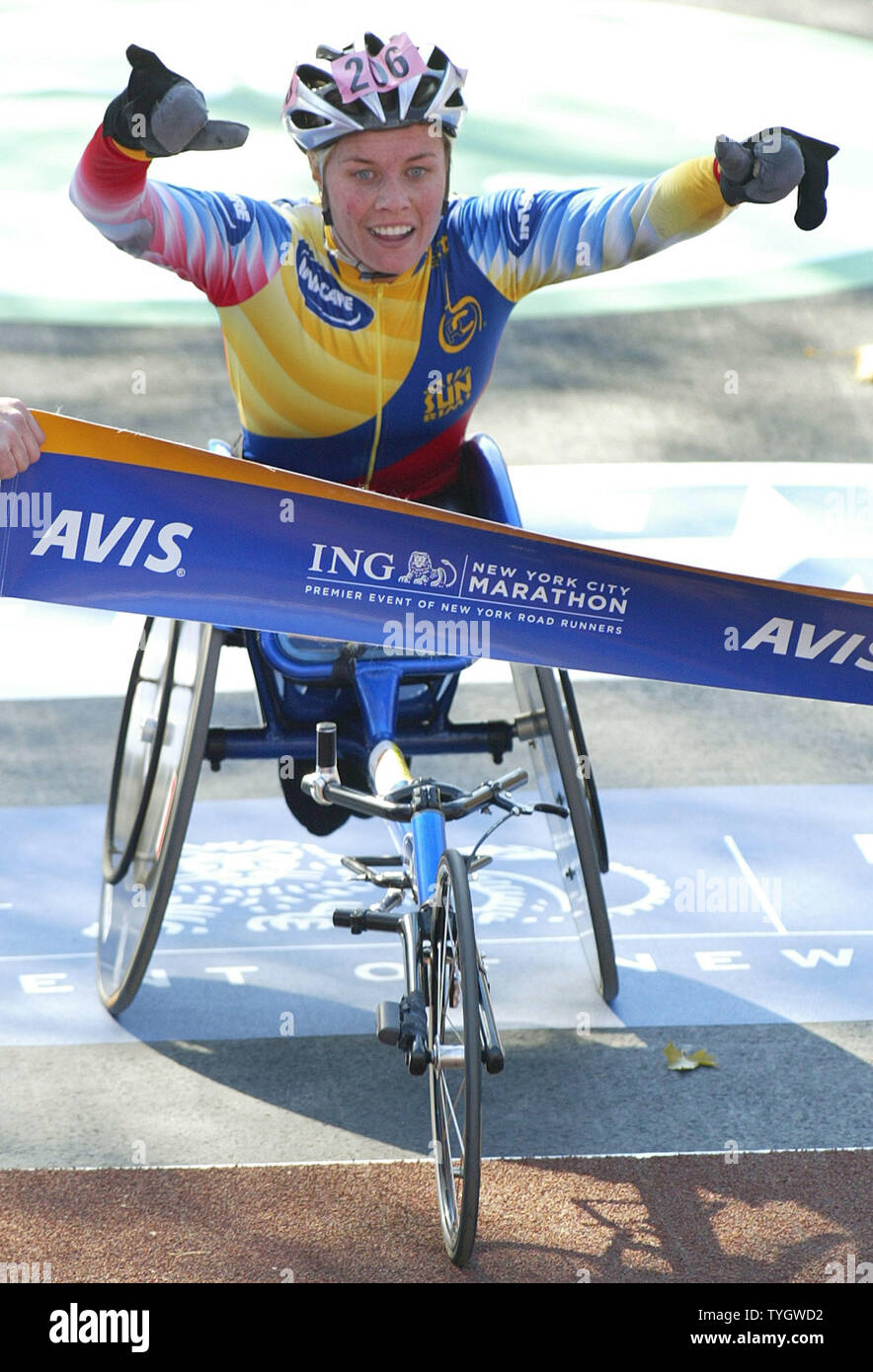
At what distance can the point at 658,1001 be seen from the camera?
5.66m

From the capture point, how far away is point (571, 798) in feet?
17.7

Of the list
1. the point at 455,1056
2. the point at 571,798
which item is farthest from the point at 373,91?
the point at 455,1056

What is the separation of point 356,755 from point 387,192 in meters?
1.63

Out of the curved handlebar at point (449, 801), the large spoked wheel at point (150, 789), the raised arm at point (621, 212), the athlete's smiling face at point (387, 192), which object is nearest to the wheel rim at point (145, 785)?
the large spoked wheel at point (150, 789)

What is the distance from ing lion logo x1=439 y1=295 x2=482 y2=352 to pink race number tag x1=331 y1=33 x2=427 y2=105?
661 millimetres

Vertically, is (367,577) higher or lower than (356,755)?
higher

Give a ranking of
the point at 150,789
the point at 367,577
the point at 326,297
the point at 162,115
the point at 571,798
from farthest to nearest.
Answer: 1. the point at 150,789
2. the point at 571,798
3. the point at 326,297
4. the point at 367,577
5. the point at 162,115

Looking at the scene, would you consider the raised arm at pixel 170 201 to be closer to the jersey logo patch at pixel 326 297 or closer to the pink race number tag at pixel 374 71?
the jersey logo patch at pixel 326 297

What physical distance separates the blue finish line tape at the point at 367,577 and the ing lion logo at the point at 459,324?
31.2 inches

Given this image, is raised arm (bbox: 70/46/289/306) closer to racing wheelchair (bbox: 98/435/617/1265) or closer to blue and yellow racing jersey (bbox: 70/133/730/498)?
blue and yellow racing jersey (bbox: 70/133/730/498)

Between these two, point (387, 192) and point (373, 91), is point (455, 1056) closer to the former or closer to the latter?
point (387, 192)

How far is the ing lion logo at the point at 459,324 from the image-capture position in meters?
5.25

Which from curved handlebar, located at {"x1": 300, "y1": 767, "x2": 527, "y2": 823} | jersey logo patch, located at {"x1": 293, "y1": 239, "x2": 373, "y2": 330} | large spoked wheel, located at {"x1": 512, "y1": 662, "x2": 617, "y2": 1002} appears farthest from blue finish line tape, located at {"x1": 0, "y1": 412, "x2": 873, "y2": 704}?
jersey logo patch, located at {"x1": 293, "y1": 239, "x2": 373, "y2": 330}
